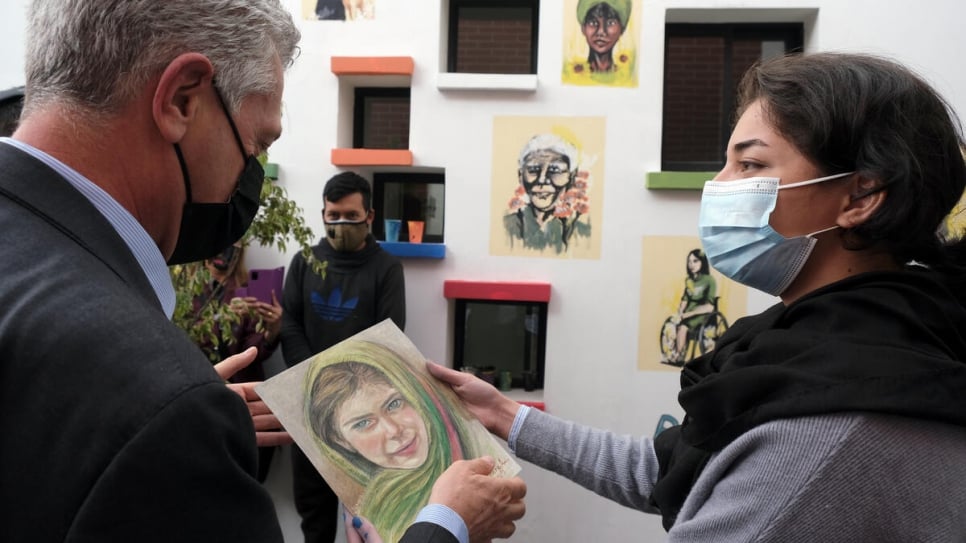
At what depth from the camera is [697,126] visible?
3723 mm

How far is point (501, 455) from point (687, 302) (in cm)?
199

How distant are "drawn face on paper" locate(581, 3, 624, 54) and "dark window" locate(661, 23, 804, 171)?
0.50m

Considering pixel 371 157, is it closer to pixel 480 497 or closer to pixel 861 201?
pixel 480 497

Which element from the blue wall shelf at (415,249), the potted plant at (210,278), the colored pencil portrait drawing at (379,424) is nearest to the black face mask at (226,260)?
the potted plant at (210,278)

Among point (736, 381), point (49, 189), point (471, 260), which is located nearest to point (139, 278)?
point (49, 189)

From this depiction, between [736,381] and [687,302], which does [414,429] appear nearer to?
[736,381]

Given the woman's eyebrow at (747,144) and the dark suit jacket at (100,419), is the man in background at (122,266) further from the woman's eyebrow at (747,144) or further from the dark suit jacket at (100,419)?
the woman's eyebrow at (747,144)

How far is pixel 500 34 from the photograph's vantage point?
3.72 m

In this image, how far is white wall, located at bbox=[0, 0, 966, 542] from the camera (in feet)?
11.0

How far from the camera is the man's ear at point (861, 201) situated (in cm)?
118

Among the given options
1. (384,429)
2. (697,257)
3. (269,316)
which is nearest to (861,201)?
(384,429)

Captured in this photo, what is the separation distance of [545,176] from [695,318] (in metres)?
1.08

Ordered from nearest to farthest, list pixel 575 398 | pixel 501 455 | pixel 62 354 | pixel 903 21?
pixel 62 354 < pixel 501 455 < pixel 903 21 < pixel 575 398

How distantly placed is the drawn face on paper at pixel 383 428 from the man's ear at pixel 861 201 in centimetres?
108
